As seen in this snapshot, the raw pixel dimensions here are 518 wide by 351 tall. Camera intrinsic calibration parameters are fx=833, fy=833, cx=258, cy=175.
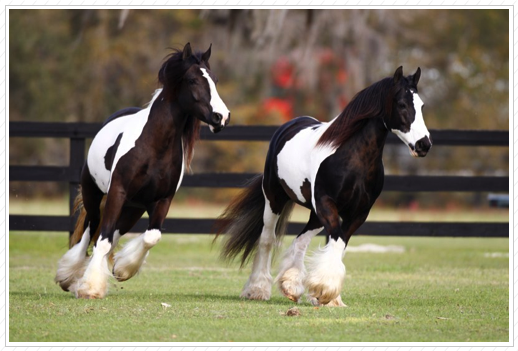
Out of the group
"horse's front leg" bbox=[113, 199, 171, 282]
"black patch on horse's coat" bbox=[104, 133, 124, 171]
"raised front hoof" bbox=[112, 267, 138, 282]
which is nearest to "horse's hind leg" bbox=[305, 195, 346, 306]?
"horse's front leg" bbox=[113, 199, 171, 282]

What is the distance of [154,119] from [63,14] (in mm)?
22972

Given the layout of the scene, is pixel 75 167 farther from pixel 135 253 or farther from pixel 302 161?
pixel 302 161

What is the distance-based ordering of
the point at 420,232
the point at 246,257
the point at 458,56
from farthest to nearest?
1. the point at 458,56
2. the point at 420,232
3. the point at 246,257

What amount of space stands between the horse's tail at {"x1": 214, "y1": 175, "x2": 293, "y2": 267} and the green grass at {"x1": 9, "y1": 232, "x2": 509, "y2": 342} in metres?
0.41

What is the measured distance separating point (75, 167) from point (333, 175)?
15.9 feet

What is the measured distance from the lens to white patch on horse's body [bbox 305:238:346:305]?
20.9 feet

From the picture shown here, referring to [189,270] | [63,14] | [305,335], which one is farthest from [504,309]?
[63,14]

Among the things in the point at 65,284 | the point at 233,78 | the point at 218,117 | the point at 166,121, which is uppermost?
the point at 218,117

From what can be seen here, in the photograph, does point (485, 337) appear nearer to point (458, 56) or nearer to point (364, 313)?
point (364, 313)

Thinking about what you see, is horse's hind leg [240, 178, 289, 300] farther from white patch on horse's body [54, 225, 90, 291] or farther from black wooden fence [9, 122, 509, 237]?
black wooden fence [9, 122, 509, 237]

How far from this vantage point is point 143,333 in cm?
517

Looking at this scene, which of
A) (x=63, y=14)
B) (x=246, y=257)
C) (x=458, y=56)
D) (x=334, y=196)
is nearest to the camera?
(x=334, y=196)

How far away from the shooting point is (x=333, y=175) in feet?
21.8

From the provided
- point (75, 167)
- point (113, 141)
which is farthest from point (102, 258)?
point (75, 167)
